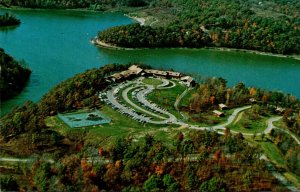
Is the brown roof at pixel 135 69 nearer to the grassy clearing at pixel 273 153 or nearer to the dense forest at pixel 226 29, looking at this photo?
the dense forest at pixel 226 29

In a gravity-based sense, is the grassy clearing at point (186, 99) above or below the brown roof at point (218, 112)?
below

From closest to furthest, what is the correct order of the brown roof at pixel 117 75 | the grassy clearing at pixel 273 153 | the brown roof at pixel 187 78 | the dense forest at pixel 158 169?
the dense forest at pixel 158 169, the grassy clearing at pixel 273 153, the brown roof at pixel 117 75, the brown roof at pixel 187 78

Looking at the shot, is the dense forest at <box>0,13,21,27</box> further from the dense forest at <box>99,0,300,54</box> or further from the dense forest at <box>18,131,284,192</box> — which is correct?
the dense forest at <box>18,131,284,192</box>

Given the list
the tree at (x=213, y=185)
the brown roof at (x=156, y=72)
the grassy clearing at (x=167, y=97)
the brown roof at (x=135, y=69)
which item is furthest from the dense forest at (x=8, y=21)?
the tree at (x=213, y=185)

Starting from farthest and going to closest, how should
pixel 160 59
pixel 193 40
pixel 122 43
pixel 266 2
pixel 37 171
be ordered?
1. pixel 266 2
2. pixel 193 40
3. pixel 122 43
4. pixel 160 59
5. pixel 37 171

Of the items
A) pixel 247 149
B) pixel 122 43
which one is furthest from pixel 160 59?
pixel 247 149

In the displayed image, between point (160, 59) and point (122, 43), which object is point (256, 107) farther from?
point (122, 43)
